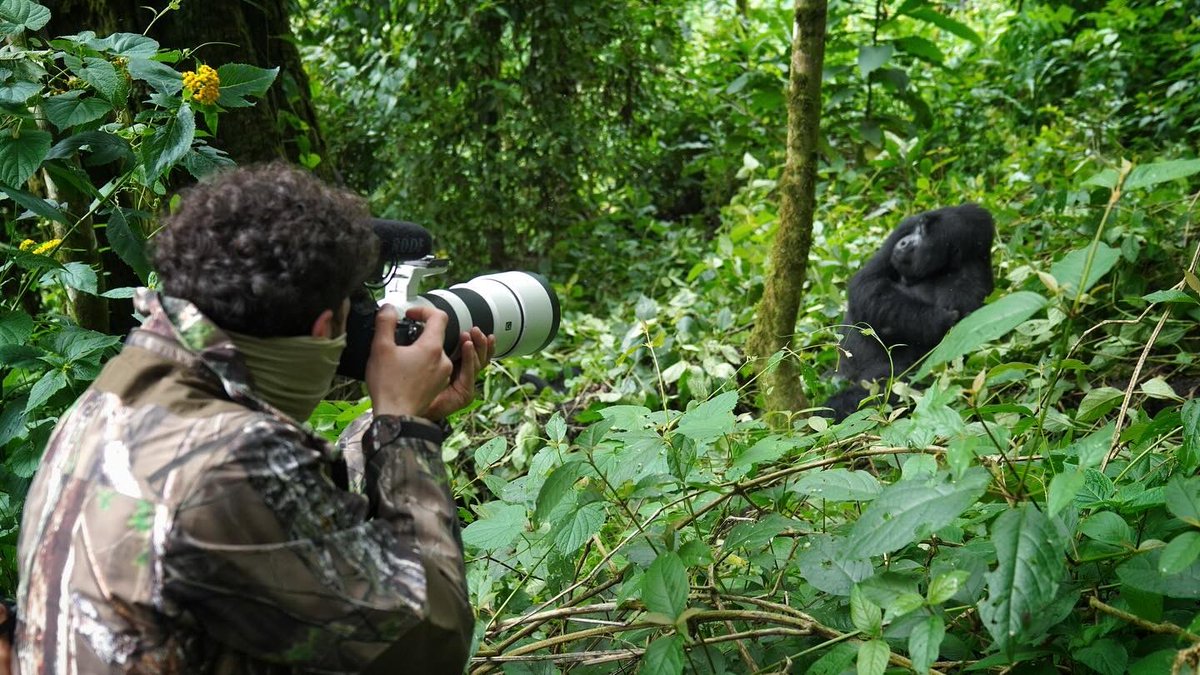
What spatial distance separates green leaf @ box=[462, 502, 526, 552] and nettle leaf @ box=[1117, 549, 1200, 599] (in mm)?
906

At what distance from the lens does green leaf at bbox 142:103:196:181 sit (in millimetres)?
1812

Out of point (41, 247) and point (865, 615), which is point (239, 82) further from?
point (865, 615)

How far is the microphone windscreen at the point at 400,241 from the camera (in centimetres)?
169

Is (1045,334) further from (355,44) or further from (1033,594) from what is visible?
(355,44)

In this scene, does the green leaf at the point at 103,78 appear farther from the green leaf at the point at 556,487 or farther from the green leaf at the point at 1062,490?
the green leaf at the point at 1062,490

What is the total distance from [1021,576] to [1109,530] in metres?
0.33

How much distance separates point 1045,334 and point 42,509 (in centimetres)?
324

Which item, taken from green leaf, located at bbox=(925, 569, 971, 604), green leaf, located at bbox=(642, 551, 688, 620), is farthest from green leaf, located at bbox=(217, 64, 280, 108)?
green leaf, located at bbox=(925, 569, 971, 604)

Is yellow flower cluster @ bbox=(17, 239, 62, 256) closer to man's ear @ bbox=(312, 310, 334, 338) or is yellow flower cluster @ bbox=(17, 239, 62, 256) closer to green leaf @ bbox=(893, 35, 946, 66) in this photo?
man's ear @ bbox=(312, 310, 334, 338)

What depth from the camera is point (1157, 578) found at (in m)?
1.45

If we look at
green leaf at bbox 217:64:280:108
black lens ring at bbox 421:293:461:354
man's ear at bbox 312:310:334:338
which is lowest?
black lens ring at bbox 421:293:461:354

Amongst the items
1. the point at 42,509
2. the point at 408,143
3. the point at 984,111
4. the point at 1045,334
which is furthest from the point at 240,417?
the point at 984,111

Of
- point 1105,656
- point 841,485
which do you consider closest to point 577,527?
point 841,485

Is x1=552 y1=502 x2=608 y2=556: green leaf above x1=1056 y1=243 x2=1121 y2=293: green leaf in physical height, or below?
below
